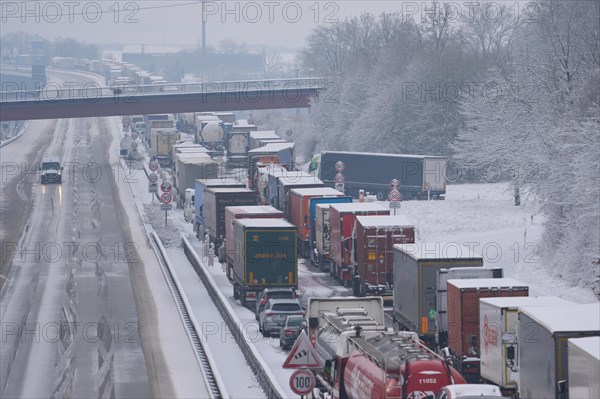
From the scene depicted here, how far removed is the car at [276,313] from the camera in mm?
35312

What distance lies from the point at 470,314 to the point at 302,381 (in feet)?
21.3

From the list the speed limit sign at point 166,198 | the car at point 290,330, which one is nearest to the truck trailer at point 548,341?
the car at point 290,330

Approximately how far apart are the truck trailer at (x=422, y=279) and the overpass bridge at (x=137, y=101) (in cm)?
5738

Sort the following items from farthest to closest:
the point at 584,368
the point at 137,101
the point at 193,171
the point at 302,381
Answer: the point at 137,101, the point at 193,171, the point at 302,381, the point at 584,368

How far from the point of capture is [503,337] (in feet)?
80.7

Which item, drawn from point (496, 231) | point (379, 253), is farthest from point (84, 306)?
point (496, 231)

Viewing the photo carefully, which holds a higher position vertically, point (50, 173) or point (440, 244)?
point (50, 173)

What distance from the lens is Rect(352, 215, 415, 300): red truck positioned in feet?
131

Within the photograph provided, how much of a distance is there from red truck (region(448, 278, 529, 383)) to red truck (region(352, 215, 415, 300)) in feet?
37.5

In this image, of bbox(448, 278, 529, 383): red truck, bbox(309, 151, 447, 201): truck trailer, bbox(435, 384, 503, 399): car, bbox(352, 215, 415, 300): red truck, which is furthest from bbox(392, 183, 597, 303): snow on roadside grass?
bbox(435, 384, 503, 399): car

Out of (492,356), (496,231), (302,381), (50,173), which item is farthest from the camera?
(50,173)

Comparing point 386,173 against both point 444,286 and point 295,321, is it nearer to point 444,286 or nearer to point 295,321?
point 295,321

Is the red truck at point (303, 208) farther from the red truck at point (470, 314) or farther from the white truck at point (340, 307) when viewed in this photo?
the red truck at point (470, 314)

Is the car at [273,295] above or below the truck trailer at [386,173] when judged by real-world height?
below
